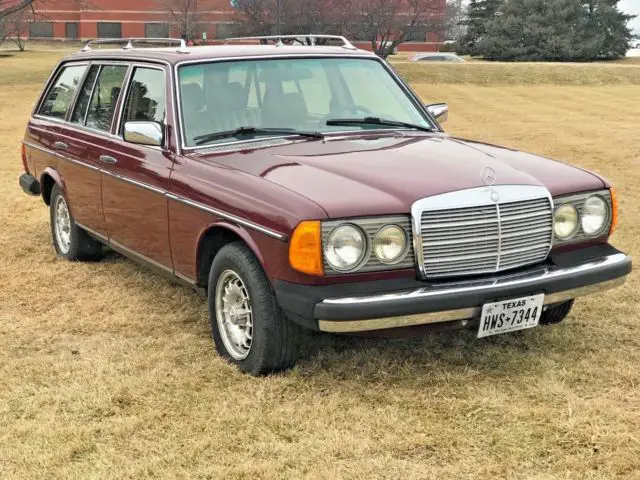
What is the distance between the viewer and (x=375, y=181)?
415 cm

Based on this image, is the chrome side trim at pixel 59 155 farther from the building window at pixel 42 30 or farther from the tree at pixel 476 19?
the building window at pixel 42 30

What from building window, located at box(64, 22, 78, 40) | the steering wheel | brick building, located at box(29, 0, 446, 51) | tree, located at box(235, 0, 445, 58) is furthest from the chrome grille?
building window, located at box(64, 22, 78, 40)

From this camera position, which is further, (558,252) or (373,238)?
(558,252)

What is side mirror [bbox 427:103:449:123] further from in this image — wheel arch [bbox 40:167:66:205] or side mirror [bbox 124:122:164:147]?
wheel arch [bbox 40:167:66:205]

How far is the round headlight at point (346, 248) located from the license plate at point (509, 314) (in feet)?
2.22

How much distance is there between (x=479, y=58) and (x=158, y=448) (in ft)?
210

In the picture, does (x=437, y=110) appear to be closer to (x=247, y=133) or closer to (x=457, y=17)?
(x=247, y=133)

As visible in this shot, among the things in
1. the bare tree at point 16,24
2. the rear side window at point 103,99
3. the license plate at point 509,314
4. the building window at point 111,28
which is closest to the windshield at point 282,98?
the rear side window at point 103,99

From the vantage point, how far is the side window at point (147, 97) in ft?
17.2

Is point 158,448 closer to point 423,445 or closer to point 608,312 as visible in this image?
point 423,445

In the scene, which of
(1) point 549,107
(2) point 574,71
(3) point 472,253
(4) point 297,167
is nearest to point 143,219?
(4) point 297,167

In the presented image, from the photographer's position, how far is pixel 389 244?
394 centimetres

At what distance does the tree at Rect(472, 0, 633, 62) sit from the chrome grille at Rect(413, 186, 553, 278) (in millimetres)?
58306

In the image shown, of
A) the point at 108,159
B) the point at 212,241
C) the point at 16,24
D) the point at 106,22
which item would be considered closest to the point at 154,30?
the point at 106,22
